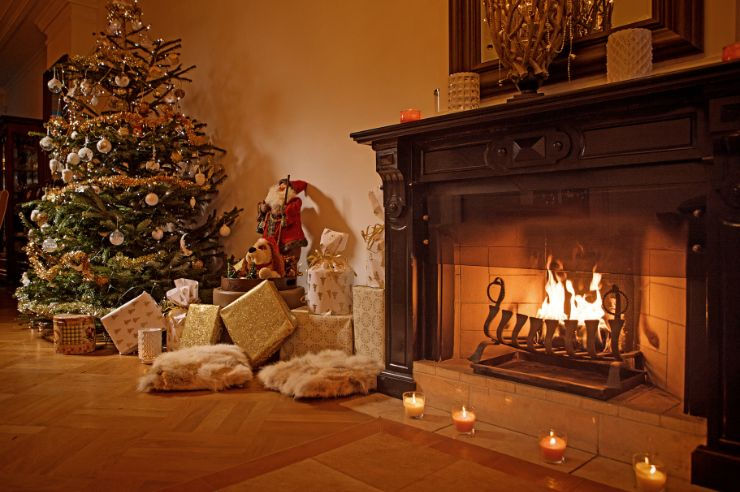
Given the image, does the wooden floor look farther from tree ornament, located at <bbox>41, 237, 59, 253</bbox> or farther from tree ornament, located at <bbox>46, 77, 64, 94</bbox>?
tree ornament, located at <bbox>46, 77, 64, 94</bbox>

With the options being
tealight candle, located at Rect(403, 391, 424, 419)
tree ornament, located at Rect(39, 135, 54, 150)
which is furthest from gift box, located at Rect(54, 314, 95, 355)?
tealight candle, located at Rect(403, 391, 424, 419)

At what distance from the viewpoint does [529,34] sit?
214 centimetres

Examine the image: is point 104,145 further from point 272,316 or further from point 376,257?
point 376,257

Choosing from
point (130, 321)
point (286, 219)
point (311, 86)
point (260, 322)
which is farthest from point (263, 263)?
point (311, 86)

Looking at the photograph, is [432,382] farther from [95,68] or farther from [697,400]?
[95,68]

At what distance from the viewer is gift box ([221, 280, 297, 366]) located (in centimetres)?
289

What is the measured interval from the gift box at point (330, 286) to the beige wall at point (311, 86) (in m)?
0.30

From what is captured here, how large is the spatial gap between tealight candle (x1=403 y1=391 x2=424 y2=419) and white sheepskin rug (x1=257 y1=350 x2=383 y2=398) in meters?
0.34

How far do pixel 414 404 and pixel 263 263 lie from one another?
4.71ft

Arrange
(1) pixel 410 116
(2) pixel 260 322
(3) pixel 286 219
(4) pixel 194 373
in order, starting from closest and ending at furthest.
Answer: (1) pixel 410 116 < (4) pixel 194 373 < (2) pixel 260 322 < (3) pixel 286 219

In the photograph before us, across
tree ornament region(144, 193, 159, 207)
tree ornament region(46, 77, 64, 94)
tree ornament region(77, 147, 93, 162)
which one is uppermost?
tree ornament region(46, 77, 64, 94)

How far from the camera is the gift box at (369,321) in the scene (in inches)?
104

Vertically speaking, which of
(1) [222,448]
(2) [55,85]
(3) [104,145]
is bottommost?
(1) [222,448]

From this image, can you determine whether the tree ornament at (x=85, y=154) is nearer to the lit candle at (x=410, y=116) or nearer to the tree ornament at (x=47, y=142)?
the tree ornament at (x=47, y=142)
